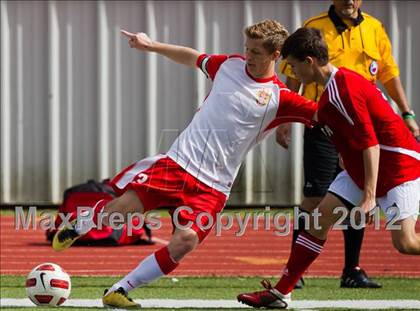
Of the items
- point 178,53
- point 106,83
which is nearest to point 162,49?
point 178,53

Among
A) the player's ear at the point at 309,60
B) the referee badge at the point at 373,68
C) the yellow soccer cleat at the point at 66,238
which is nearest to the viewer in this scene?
the player's ear at the point at 309,60

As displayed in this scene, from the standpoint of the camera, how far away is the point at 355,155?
23.3 feet

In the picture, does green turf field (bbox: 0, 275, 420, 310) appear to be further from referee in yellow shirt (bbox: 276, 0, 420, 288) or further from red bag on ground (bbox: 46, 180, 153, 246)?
red bag on ground (bbox: 46, 180, 153, 246)

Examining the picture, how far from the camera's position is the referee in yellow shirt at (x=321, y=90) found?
884 cm

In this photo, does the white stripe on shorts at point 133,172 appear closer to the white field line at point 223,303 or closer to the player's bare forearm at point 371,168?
the white field line at point 223,303

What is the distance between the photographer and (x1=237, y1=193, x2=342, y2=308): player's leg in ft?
24.5

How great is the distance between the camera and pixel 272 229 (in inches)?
532

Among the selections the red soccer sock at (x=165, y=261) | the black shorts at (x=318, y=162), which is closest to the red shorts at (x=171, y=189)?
the red soccer sock at (x=165, y=261)

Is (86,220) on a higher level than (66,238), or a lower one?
higher

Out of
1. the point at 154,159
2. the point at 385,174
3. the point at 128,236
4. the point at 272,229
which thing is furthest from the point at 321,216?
the point at 272,229

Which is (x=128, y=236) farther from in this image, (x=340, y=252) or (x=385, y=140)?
(x=385, y=140)

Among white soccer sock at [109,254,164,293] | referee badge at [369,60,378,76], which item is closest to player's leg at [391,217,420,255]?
white soccer sock at [109,254,164,293]

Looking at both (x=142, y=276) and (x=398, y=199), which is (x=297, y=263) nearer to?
(x=398, y=199)

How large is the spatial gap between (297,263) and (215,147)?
0.88 metres
